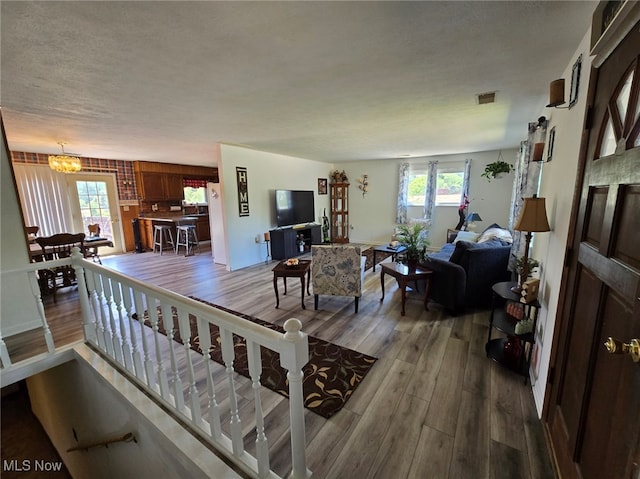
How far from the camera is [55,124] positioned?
3289 mm

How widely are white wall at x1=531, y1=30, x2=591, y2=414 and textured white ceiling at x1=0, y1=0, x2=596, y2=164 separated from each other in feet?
1.23

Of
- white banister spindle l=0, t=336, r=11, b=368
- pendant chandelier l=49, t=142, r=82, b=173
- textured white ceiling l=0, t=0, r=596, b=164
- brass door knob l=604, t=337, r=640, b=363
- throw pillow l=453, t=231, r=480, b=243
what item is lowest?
white banister spindle l=0, t=336, r=11, b=368

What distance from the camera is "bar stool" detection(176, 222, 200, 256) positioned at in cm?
670

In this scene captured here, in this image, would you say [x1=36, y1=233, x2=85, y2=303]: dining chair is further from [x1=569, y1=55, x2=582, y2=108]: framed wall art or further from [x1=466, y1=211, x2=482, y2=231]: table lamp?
[x1=466, y1=211, x2=482, y2=231]: table lamp

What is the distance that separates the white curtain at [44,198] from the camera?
539 centimetres

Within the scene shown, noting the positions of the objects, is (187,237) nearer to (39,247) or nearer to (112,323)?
(39,247)

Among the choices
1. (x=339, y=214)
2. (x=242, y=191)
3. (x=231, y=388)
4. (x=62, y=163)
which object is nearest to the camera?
(x=231, y=388)

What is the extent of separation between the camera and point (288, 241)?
238 inches

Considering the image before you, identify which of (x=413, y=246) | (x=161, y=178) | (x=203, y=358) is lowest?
(x=203, y=358)

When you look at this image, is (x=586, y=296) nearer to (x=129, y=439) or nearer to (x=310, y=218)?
(x=129, y=439)

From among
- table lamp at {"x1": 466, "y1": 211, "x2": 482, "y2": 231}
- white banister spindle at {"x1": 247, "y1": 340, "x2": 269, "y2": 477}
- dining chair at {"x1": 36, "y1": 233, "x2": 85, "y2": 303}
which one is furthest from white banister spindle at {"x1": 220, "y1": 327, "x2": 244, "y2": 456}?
table lamp at {"x1": 466, "y1": 211, "x2": 482, "y2": 231}

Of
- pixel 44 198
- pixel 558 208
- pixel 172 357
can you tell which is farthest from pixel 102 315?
pixel 44 198

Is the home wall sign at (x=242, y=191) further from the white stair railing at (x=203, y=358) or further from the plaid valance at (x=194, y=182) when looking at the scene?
the plaid valance at (x=194, y=182)

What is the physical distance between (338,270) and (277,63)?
2.21m
